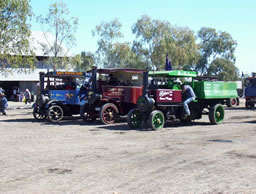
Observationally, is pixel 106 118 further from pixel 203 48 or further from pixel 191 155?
pixel 203 48

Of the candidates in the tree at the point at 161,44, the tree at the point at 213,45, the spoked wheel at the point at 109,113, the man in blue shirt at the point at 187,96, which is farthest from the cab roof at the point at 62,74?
the tree at the point at 213,45

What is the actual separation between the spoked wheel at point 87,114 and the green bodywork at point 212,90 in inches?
174

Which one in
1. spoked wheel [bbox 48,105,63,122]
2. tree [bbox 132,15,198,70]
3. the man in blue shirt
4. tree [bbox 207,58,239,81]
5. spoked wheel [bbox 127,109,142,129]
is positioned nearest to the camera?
spoked wheel [bbox 127,109,142,129]

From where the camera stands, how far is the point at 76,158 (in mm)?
7566

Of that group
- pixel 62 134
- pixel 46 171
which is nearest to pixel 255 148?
pixel 46 171

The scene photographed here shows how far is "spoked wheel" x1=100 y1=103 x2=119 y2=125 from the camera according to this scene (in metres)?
13.9

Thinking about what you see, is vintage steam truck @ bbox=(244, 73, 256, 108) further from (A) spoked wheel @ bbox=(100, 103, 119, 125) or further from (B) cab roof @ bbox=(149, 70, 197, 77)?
(A) spoked wheel @ bbox=(100, 103, 119, 125)

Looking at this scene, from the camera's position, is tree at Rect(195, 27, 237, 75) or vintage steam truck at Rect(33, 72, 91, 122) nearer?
vintage steam truck at Rect(33, 72, 91, 122)

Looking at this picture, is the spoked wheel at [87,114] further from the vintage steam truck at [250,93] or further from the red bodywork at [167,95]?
the vintage steam truck at [250,93]

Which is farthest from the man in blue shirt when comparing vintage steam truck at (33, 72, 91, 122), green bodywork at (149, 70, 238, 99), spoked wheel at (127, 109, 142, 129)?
vintage steam truck at (33, 72, 91, 122)

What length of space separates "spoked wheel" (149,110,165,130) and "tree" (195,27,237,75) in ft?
204

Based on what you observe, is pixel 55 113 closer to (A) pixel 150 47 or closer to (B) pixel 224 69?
(A) pixel 150 47

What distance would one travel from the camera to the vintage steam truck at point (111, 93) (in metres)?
14.2

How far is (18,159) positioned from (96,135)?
3.80 m
